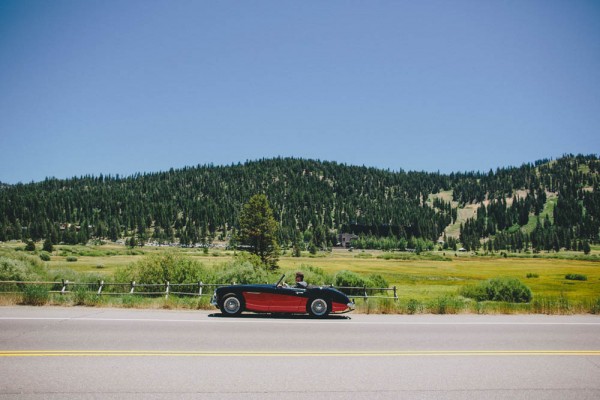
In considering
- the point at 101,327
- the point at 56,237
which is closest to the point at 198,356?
the point at 101,327

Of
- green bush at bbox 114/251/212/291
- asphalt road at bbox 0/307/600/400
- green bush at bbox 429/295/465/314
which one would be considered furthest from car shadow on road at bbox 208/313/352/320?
green bush at bbox 114/251/212/291

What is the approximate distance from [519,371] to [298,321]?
6.65 m

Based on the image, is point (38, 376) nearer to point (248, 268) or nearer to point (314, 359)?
point (314, 359)

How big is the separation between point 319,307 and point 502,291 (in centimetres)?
3069

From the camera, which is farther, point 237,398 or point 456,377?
point 456,377

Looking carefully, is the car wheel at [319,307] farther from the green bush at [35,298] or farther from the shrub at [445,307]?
the green bush at [35,298]

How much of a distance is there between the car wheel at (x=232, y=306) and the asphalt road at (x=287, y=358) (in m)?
0.69

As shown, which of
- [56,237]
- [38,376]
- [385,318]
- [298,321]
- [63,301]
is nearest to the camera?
[38,376]

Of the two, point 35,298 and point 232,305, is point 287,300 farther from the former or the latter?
point 35,298

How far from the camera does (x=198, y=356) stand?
7.80m

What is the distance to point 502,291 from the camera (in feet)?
120

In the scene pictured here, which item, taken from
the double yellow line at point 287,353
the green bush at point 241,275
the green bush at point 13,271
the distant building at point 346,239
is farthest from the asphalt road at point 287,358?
the distant building at point 346,239

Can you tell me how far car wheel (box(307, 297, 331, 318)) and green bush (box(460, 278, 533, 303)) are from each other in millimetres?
29000

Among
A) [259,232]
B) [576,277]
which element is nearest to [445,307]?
[259,232]
